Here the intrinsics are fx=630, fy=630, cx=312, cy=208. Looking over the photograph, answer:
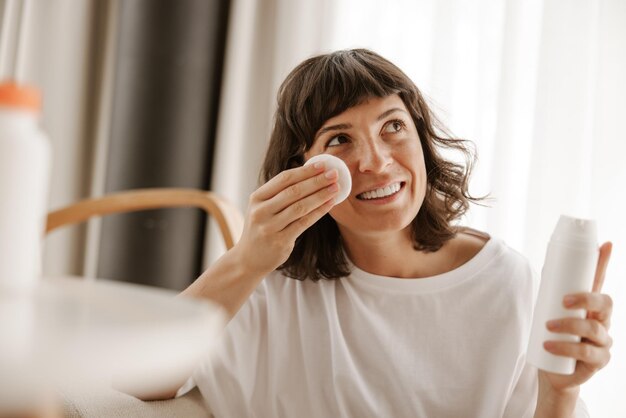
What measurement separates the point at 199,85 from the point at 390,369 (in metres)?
1.32

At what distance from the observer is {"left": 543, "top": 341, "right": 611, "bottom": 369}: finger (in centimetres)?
85

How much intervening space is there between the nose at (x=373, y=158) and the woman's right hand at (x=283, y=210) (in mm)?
131

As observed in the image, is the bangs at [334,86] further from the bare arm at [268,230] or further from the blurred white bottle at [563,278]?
the blurred white bottle at [563,278]

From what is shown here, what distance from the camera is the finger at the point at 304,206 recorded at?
1.04m

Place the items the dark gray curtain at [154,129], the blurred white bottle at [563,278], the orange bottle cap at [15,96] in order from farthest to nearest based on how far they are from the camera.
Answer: the dark gray curtain at [154,129]
the blurred white bottle at [563,278]
the orange bottle cap at [15,96]

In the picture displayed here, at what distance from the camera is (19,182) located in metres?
0.53

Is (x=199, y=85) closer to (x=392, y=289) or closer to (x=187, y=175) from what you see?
(x=187, y=175)

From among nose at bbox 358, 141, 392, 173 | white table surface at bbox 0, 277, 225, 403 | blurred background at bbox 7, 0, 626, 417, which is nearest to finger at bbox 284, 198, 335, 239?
nose at bbox 358, 141, 392, 173

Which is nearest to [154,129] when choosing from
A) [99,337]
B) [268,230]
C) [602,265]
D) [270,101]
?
[270,101]

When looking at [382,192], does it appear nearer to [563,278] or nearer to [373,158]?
[373,158]

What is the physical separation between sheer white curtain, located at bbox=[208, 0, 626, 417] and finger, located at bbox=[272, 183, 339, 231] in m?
0.65

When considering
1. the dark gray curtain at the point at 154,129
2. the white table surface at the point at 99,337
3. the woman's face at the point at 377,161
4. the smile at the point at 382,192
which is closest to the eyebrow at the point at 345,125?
the woman's face at the point at 377,161

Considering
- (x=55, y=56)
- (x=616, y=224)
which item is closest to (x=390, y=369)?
(x=616, y=224)

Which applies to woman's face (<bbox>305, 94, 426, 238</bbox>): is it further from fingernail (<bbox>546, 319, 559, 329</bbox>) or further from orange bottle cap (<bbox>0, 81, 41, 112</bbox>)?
orange bottle cap (<bbox>0, 81, 41, 112</bbox>)
